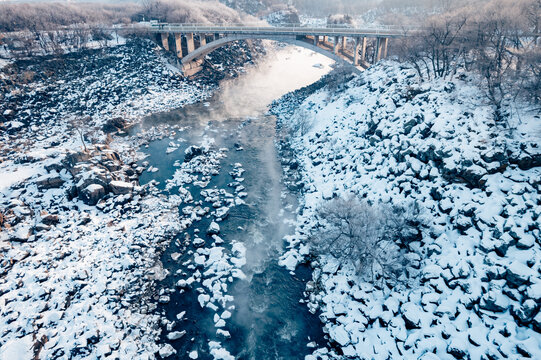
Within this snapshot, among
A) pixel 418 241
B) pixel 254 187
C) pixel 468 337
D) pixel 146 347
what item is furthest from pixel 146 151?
pixel 468 337

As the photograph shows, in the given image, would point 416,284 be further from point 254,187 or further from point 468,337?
point 254,187

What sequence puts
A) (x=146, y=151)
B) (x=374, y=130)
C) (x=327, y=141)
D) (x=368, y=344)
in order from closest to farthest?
(x=368, y=344)
(x=374, y=130)
(x=327, y=141)
(x=146, y=151)

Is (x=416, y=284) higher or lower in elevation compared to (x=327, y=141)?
lower

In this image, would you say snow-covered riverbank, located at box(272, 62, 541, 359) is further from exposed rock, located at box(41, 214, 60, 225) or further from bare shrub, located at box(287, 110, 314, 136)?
exposed rock, located at box(41, 214, 60, 225)

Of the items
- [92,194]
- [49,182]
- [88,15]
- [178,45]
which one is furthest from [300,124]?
[88,15]

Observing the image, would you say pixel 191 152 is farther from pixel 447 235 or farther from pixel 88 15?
pixel 88 15

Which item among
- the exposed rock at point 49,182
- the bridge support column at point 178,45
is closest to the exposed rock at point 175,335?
the exposed rock at point 49,182
